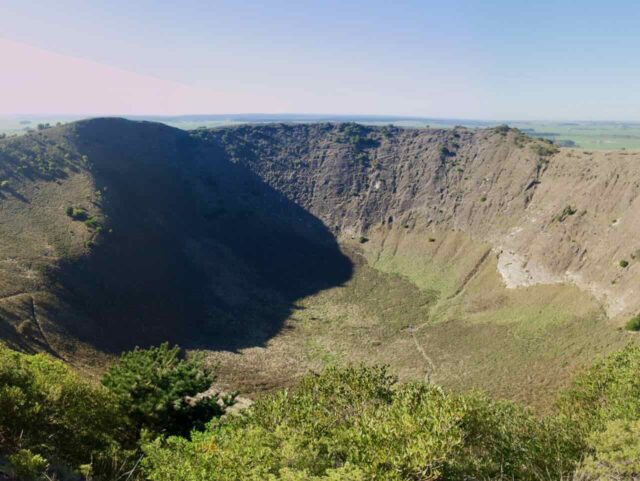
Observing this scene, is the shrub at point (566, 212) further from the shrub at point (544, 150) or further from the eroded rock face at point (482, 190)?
the shrub at point (544, 150)

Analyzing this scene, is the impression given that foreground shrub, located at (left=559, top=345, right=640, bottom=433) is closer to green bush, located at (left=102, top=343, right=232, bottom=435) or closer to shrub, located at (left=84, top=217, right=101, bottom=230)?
green bush, located at (left=102, top=343, right=232, bottom=435)

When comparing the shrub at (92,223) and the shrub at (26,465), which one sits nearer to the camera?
the shrub at (26,465)

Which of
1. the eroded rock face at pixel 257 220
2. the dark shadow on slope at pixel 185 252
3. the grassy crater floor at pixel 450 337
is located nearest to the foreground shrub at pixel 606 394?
the grassy crater floor at pixel 450 337

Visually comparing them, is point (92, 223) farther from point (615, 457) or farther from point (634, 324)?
point (634, 324)

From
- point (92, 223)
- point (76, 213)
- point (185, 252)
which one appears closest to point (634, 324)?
point (185, 252)

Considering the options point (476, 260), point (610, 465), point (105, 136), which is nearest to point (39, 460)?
point (610, 465)
